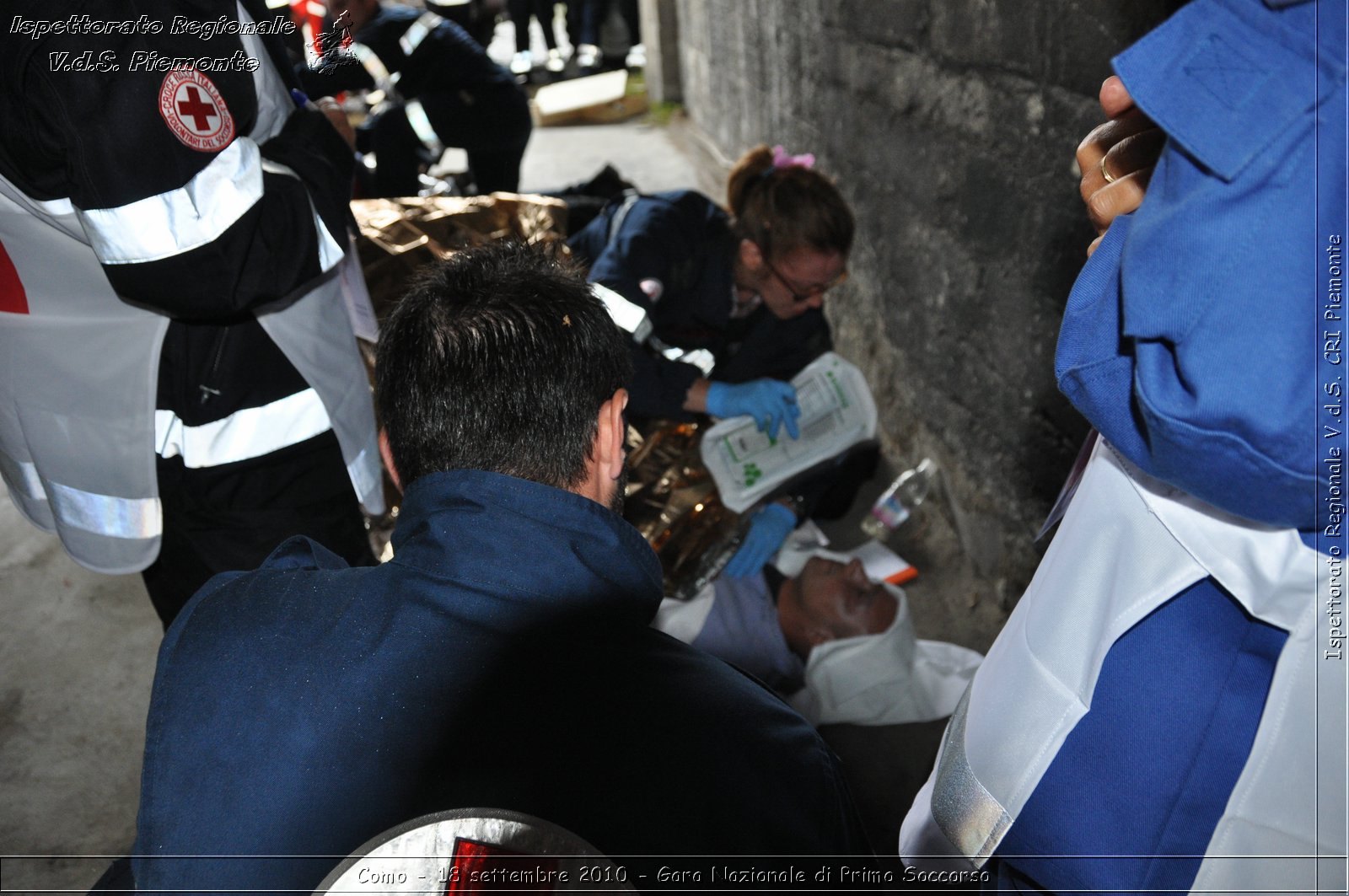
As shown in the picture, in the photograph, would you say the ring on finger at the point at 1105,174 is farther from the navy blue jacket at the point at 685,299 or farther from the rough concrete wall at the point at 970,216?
the navy blue jacket at the point at 685,299

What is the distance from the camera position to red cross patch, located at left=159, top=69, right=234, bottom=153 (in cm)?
116

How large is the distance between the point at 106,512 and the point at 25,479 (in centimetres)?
22

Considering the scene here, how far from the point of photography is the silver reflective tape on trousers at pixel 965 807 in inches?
37.7

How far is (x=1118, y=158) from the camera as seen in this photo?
0.83 metres

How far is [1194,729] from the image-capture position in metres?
0.84

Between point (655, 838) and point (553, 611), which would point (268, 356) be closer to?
point (553, 611)

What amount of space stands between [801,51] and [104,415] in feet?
9.84

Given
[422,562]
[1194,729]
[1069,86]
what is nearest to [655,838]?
[422,562]

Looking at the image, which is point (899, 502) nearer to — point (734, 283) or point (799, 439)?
point (799, 439)

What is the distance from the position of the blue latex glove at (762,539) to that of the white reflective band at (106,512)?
1.49 metres

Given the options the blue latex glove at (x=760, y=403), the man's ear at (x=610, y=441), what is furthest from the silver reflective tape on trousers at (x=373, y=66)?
Result: the man's ear at (x=610, y=441)

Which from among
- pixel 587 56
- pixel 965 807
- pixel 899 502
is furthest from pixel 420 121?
pixel 587 56

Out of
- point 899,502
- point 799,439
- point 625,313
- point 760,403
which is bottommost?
point 899,502

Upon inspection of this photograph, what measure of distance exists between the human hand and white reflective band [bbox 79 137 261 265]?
43.6 inches
